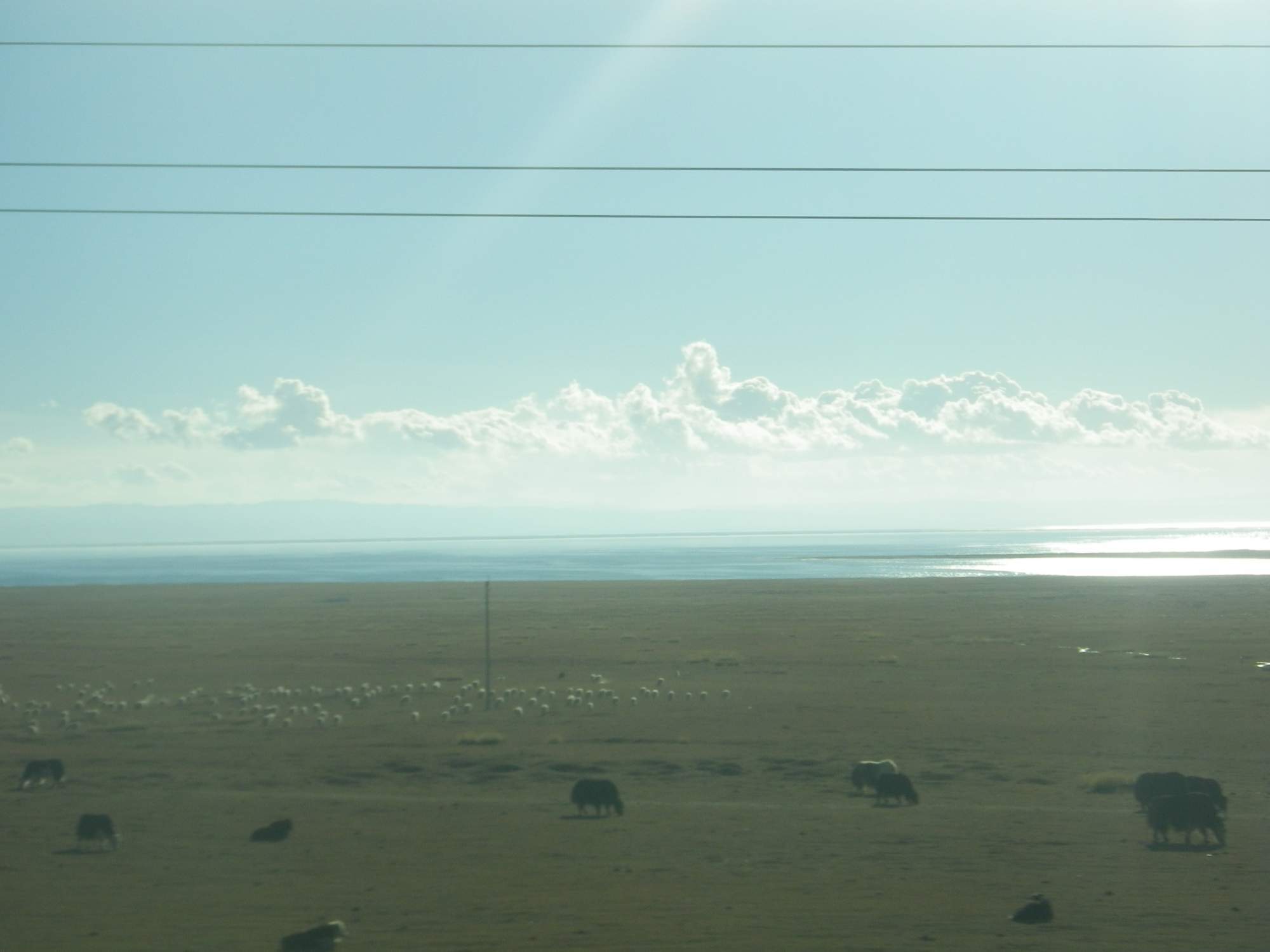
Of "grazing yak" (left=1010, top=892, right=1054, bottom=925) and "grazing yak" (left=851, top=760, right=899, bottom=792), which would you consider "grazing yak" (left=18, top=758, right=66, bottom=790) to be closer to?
"grazing yak" (left=851, top=760, right=899, bottom=792)

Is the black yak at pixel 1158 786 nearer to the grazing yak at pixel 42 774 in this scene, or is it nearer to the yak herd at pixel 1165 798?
the yak herd at pixel 1165 798

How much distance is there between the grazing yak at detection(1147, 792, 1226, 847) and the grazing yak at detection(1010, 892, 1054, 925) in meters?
4.41

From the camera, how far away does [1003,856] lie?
1462 centimetres

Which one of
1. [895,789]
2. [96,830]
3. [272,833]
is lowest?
[895,789]

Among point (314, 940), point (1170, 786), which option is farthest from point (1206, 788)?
point (314, 940)

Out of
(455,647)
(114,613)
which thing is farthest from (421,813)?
(114,613)

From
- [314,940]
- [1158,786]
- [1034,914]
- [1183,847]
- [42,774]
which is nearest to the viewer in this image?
[314,940]

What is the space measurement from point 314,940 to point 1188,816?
1146 cm

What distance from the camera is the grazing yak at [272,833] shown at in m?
15.6

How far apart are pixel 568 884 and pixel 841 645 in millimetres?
36063

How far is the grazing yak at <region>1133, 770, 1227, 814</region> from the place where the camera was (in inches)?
667

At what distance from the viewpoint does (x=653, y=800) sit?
1886cm

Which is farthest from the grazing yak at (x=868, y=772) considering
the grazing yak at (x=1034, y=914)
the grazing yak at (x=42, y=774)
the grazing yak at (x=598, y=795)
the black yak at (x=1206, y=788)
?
the grazing yak at (x=42, y=774)

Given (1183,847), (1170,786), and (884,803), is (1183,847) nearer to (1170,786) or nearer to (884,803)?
(1170,786)
